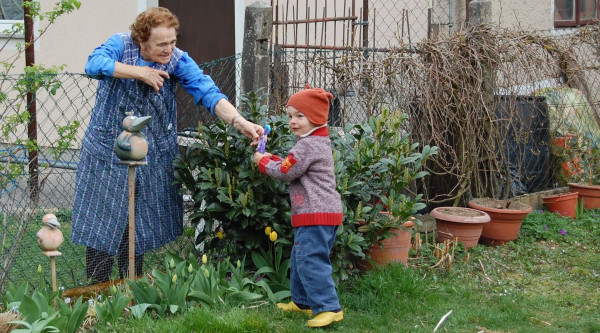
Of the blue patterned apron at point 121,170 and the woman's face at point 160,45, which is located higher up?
the woman's face at point 160,45

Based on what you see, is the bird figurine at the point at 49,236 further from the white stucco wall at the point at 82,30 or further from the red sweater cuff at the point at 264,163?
the white stucco wall at the point at 82,30

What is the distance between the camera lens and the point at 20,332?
3238 mm

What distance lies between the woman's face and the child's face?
80cm

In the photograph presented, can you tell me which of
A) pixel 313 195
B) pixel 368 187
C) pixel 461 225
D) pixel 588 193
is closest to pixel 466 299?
pixel 368 187

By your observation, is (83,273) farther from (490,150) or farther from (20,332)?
(490,150)

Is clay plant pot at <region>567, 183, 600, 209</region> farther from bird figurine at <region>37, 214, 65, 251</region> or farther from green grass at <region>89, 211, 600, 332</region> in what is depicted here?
bird figurine at <region>37, 214, 65, 251</region>

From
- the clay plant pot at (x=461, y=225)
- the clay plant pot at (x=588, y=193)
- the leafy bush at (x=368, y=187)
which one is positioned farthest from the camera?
the clay plant pot at (x=588, y=193)

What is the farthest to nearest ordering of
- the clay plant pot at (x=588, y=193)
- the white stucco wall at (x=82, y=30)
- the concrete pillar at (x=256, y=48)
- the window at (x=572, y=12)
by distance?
the window at (x=572, y=12), the white stucco wall at (x=82, y=30), the clay plant pot at (x=588, y=193), the concrete pillar at (x=256, y=48)

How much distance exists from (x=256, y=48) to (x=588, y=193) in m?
4.21

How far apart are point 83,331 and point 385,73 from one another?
11.1 feet

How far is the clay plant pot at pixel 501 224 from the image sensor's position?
19.4 feet

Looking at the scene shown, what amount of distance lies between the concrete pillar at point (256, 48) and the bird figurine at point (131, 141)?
1.56 meters

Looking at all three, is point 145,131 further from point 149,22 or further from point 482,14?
point 482,14

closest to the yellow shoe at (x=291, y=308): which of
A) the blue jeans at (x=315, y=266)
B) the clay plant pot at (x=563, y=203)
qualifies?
the blue jeans at (x=315, y=266)
